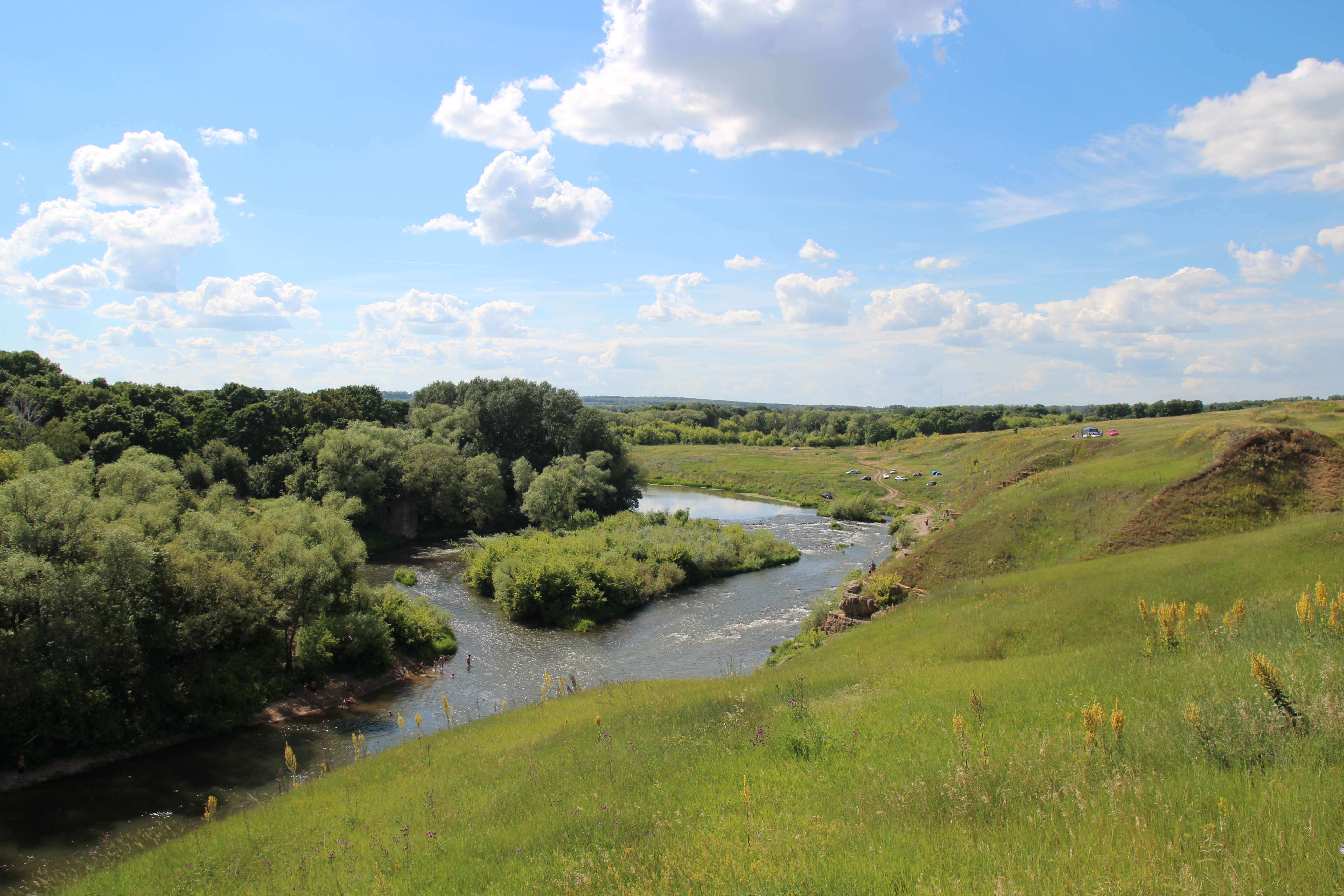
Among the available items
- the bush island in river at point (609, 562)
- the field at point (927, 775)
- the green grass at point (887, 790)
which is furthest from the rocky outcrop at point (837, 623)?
the bush island in river at point (609, 562)

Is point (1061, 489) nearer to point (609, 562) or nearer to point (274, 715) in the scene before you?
point (609, 562)

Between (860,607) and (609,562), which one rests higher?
(860,607)

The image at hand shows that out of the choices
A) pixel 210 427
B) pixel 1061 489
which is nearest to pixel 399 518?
pixel 210 427

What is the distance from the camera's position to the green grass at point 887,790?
4.73 metres

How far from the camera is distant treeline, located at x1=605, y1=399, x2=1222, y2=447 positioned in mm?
128375

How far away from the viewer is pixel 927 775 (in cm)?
700

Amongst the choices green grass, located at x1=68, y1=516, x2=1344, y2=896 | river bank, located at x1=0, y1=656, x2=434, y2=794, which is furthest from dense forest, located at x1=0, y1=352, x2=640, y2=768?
green grass, located at x1=68, y1=516, x2=1344, y2=896

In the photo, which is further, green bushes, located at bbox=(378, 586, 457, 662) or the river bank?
green bushes, located at bbox=(378, 586, 457, 662)

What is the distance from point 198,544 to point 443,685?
11511 mm

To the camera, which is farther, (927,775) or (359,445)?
(359,445)

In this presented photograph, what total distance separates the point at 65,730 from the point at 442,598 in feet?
73.4

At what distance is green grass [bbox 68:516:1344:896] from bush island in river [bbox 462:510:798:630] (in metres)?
22.2

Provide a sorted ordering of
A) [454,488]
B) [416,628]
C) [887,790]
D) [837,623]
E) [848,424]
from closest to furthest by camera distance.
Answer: [887,790], [837,623], [416,628], [454,488], [848,424]

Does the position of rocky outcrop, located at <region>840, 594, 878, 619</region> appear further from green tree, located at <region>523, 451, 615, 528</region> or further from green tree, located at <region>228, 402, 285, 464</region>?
green tree, located at <region>228, 402, 285, 464</region>
